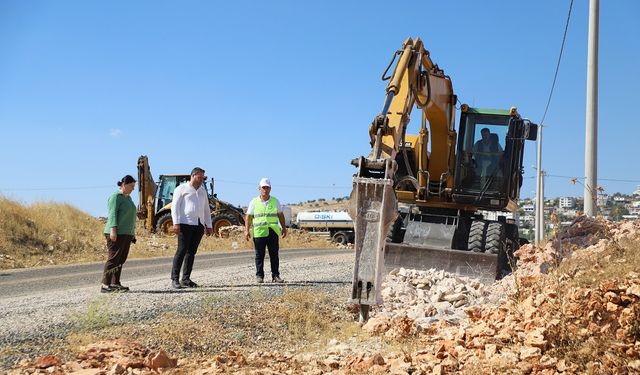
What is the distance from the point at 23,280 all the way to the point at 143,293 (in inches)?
193

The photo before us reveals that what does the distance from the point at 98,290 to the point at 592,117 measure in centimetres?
1047

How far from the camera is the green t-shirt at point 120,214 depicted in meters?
9.34

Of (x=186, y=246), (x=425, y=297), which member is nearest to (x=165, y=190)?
(x=186, y=246)

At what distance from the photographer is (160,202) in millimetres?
28656

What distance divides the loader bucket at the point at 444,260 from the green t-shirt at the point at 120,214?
4.71 meters

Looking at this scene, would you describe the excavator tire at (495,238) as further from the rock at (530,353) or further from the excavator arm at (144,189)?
the excavator arm at (144,189)

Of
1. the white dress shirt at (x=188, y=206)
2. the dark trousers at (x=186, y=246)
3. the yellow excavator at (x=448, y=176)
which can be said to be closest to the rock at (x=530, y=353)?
the yellow excavator at (x=448, y=176)

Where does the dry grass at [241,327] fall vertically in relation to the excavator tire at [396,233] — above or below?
below

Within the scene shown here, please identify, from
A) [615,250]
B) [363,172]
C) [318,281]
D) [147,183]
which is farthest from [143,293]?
[147,183]

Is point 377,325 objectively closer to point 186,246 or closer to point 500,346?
point 500,346

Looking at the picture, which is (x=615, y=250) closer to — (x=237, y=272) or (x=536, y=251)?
(x=536, y=251)

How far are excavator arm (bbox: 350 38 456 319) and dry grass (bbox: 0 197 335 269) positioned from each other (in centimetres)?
1031

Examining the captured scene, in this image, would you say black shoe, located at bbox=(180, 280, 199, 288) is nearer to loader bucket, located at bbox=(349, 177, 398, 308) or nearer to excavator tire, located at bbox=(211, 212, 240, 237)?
loader bucket, located at bbox=(349, 177, 398, 308)

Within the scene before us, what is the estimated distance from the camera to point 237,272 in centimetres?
1285
